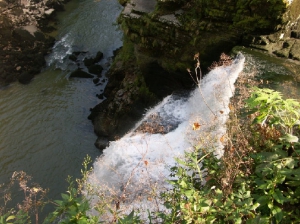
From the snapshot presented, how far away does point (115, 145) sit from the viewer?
753 cm

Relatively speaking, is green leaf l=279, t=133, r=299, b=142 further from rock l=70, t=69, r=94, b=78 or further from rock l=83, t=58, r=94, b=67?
rock l=83, t=58, r=94, b=67

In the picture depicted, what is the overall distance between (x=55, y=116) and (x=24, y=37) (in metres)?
6.94

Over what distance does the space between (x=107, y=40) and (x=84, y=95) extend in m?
4.56

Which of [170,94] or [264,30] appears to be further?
[170,94]

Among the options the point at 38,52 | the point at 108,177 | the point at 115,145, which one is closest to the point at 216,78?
the point at 115,145

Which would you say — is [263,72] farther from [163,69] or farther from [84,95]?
[84,95]

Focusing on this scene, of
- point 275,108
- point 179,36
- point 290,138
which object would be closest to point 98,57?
point 179,36

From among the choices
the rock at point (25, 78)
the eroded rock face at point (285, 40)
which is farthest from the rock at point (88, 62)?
the eroded rock face at point (285, 40)

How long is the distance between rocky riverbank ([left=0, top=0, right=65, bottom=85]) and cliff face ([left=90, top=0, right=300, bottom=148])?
603 cm

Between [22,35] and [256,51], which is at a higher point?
[256,51]

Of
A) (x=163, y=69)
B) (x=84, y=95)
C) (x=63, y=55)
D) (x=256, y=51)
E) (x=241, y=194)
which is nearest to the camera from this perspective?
(x=241, y=194)

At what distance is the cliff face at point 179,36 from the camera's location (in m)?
7.27

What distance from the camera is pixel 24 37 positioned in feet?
51.3

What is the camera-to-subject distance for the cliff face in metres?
7.27
